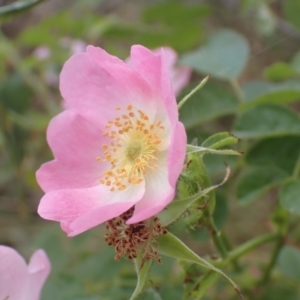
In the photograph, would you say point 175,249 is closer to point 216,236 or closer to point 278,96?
point 216,236

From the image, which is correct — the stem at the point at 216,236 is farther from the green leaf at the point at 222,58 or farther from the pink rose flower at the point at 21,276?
the green leaf at the point at 222,58

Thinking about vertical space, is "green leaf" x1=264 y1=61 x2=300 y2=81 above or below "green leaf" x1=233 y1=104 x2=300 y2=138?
below

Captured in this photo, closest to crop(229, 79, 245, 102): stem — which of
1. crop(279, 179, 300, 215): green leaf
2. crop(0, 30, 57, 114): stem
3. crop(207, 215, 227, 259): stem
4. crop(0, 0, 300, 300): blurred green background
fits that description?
crop(0, 0, 300, 300): blurred green background

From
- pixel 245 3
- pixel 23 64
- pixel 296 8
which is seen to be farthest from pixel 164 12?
pixel 296 8

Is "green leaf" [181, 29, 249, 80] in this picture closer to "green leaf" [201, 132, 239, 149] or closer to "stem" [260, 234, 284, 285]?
"stem" [260, 234, 284, 285]

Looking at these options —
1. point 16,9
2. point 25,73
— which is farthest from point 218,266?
point 25,73

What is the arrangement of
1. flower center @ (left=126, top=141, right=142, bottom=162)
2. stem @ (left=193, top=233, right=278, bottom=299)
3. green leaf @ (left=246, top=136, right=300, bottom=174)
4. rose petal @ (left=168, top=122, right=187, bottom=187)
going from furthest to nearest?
1. green leaf @ (left=246, top=136, right=300, bottom=174)
2. flower center @ (left=126, top=141, right=142, bottom=162)
3. stem @ (left=193, top=233, right=278, bottom=299)
4. rose petal @ (left=168, top=122, right=187, bottom=187)
